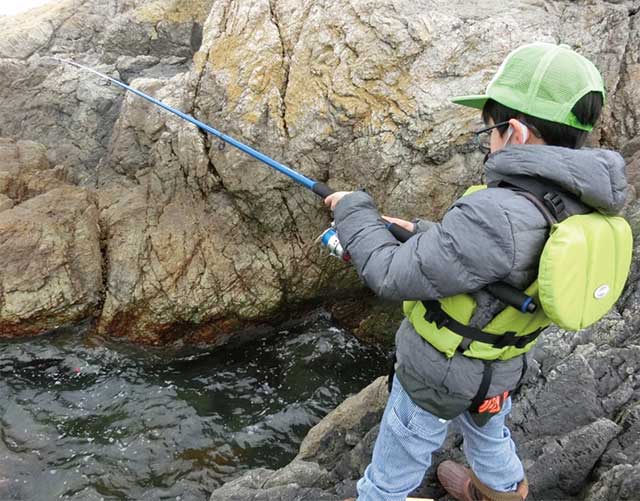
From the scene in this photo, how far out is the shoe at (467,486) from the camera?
309 centimetres

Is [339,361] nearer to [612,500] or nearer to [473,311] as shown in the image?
[612,500]

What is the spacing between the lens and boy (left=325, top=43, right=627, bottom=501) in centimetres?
203

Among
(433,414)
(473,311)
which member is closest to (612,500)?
(433,414)

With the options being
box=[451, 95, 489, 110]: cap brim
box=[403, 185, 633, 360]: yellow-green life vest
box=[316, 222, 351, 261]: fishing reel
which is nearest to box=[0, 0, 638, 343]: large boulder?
box=[316, 222, 351, 261]: fishing reel

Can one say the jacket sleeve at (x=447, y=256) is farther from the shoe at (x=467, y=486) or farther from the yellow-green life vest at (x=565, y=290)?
the shoe at (x=467, y=486)

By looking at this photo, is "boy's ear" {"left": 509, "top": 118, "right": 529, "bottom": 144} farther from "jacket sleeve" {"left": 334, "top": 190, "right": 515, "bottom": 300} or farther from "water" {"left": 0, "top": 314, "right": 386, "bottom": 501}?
"water" {"left": 0, "top": 314, "right": 386, "bottom": 501}

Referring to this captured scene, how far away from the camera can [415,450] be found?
8.79 ft

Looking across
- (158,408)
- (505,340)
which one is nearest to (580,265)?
(505,340)

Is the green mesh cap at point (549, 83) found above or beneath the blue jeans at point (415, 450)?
above

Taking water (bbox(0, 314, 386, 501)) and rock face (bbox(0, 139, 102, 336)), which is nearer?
water (bbox(0, 314, 386, 501))

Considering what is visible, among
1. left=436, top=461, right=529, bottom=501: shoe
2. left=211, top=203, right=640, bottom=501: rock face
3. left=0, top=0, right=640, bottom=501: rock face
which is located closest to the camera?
left=436, top=461, right=529, bottom=501: shoe

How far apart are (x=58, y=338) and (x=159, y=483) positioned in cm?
289

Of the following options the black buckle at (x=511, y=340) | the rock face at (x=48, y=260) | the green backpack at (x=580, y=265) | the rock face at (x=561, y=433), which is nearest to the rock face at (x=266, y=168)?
the rock face at (x=48, y=260)

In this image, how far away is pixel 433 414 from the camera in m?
2.54
